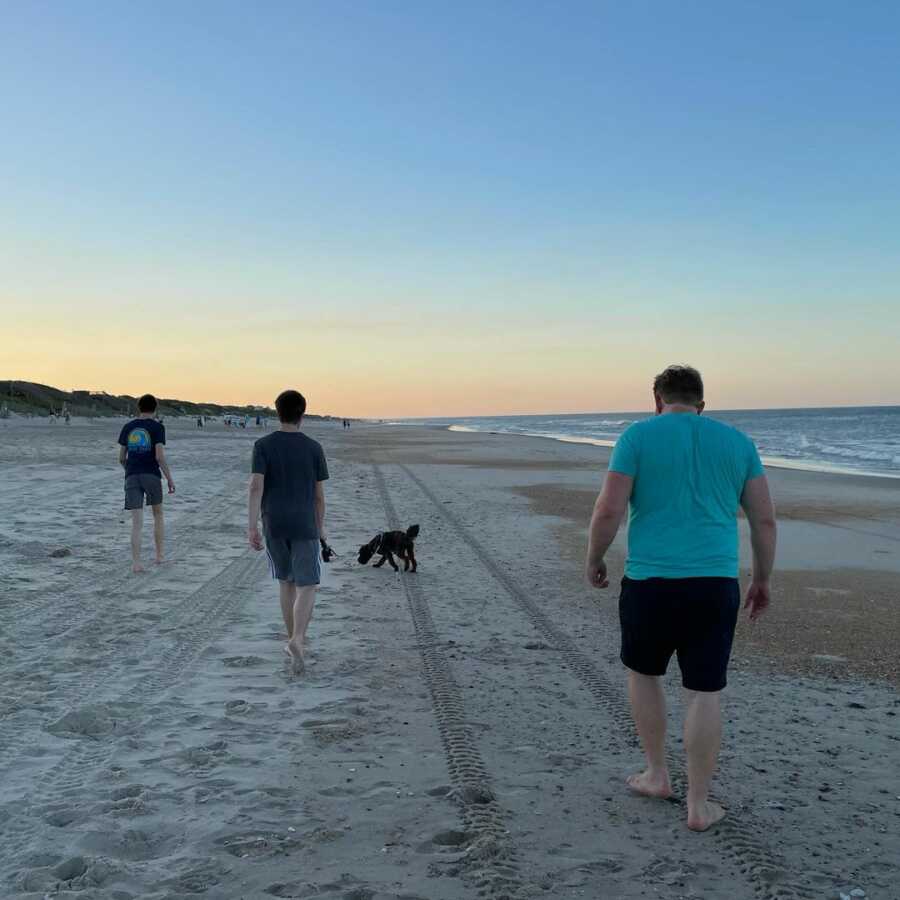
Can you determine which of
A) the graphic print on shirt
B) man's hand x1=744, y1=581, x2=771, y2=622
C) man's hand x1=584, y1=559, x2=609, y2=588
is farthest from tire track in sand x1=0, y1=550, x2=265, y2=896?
man's hand x1=744, y1=581, x2=771, y2=622

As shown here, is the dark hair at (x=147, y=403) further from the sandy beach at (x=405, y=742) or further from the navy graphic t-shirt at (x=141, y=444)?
the sandy beach at (x=405, y=742)

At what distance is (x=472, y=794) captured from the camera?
133 inches

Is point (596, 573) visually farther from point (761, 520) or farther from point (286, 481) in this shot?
point (286, 481)

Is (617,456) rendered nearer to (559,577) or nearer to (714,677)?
(714,677)

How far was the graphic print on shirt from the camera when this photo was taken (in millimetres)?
7949

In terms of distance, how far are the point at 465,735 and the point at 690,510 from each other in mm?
1792

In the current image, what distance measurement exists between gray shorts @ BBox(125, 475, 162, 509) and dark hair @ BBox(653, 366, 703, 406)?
20.4 ft

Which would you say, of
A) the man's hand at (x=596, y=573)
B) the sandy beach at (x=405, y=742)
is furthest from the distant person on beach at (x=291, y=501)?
the man's hand at (x=596, y=573)

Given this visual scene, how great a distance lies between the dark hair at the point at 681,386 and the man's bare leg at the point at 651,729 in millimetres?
1146

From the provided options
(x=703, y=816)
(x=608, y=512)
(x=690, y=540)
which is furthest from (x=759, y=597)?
(x=703, y=816)

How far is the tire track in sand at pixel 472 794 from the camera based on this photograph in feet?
9.04

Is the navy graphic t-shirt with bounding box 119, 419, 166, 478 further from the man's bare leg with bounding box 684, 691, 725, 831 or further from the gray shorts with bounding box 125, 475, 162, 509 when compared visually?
the man's bare leg with bounding box 684, 691, 725, 831

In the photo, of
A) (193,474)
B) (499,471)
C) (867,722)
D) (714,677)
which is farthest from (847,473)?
(714,677)

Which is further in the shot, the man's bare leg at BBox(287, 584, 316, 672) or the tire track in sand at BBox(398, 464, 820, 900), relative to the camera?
the man's bare leg at BBox(287, 584, 316, 672)
